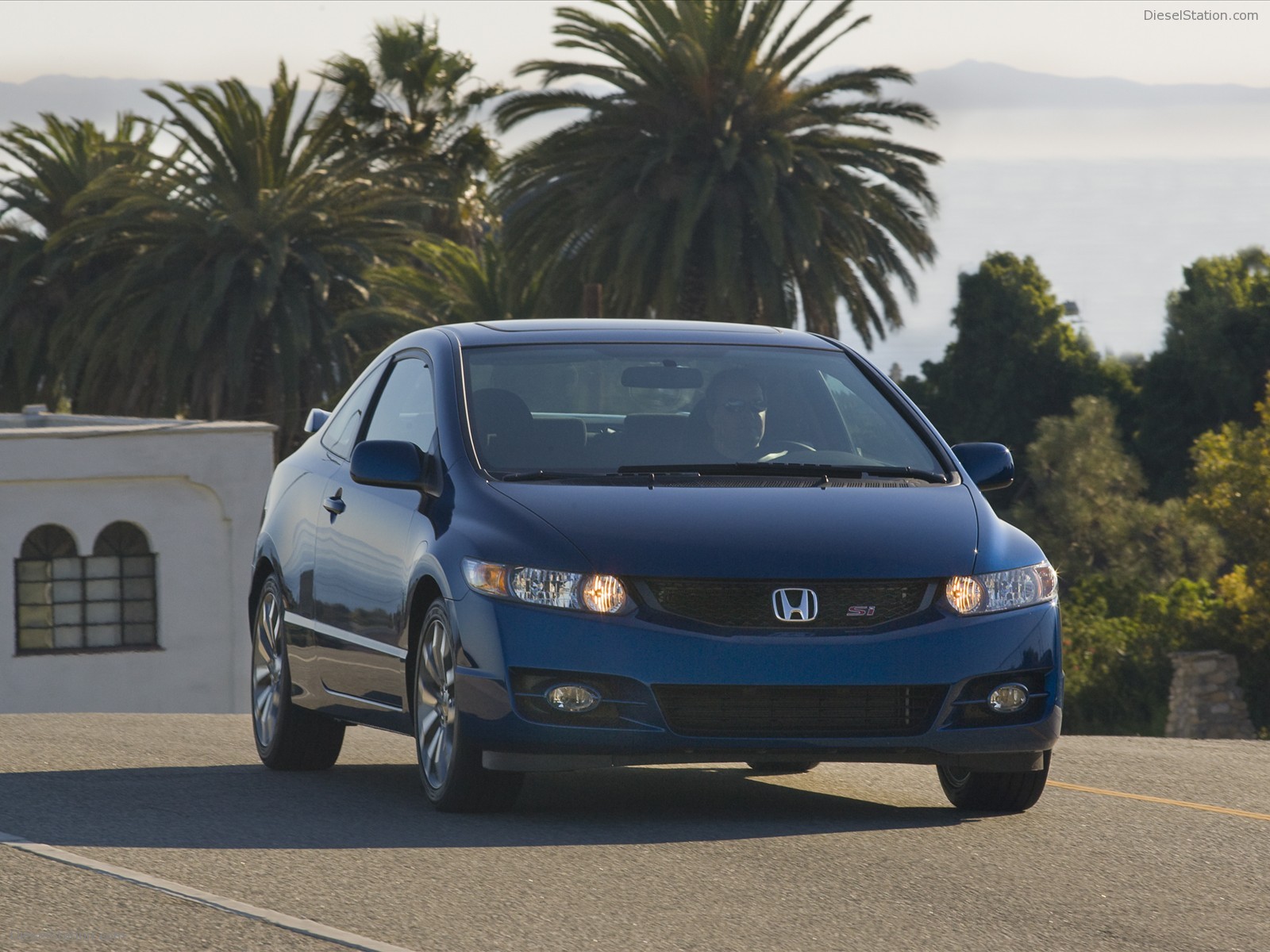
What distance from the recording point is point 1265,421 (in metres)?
40.4

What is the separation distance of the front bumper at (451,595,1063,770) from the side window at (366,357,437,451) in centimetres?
125

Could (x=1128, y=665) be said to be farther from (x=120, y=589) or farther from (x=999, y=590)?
(x=999, y=590)

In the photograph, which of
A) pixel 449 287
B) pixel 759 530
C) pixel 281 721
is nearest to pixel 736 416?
pixel 759 530

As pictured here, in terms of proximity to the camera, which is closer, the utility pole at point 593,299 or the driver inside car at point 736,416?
the driver inside car at point 736,416

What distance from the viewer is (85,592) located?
1287 inches

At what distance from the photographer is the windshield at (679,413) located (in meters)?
7.84

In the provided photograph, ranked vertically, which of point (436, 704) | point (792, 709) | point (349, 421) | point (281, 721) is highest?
point (349, 421)

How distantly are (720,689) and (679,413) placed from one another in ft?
4.77

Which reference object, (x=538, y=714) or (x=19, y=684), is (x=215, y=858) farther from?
(x=19, y=684)

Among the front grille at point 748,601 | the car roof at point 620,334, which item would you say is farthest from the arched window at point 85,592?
the front grille at point 748,601

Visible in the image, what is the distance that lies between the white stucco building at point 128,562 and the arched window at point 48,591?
0.6 inches

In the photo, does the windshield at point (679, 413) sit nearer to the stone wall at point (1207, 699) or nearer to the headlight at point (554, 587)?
the headlight at point (554, 587)

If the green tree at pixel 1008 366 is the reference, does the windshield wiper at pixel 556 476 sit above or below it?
above

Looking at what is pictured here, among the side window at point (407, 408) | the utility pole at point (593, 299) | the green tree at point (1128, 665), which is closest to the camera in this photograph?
the side window at point (407, 408)
